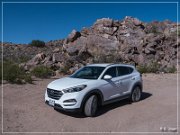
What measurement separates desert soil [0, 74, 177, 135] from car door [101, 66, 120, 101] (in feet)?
1.72

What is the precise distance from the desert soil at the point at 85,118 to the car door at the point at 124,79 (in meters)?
0.59

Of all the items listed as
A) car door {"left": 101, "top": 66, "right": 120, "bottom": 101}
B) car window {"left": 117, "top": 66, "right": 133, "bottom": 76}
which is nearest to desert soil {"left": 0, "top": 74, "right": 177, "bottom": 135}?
car door {"left": 101, "top": 66, "right": 120, "bottom": 101}

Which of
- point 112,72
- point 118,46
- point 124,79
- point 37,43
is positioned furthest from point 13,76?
point 37,43

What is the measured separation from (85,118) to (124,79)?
Answer: 2497 mm

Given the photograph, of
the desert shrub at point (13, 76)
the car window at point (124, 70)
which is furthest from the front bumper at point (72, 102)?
the desert shrub at point (13, 76)

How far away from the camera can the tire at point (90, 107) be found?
8.22m

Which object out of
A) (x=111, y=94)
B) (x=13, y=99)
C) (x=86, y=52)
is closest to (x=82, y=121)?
(x=111, y=94)

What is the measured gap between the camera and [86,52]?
26078mm

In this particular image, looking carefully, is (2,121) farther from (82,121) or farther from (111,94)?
(111,94)

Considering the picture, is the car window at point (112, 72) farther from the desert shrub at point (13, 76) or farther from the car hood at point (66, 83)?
the desert shrub at point (13, 76)

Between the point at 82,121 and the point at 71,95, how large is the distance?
0.83 m

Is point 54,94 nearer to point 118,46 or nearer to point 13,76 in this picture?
point 13,76

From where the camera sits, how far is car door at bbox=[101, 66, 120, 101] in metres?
8.89

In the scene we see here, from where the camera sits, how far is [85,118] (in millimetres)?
8242
